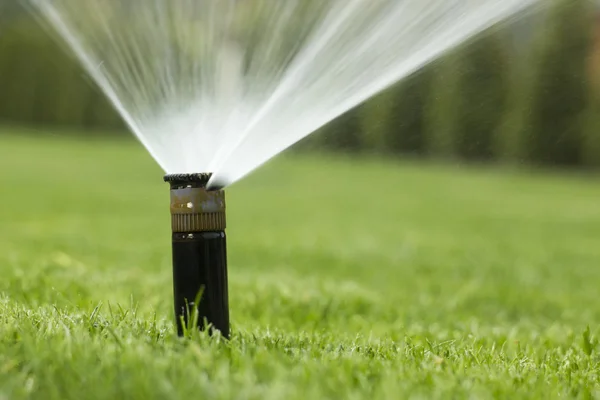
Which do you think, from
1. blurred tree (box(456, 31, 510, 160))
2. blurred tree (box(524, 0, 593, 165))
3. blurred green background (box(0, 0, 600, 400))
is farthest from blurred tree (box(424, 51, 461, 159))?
blurred tree (box(524, 0, 593, 165))

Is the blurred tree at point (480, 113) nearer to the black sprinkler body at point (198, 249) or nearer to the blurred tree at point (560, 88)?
the blurred tree at point (560, 88)

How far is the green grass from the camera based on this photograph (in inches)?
78.6

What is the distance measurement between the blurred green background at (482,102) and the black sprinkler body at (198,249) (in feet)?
69.4

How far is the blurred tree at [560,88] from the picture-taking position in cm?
2742

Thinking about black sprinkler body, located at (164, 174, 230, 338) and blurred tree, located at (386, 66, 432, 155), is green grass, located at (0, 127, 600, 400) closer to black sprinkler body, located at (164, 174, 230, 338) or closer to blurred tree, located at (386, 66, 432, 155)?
black sprinkler body, located at (164, 174, 230, 338)

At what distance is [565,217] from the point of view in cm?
1725

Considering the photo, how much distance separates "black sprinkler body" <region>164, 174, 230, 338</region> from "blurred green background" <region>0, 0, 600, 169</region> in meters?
21.2

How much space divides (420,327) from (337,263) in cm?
368

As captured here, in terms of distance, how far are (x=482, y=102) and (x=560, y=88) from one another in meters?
3.59

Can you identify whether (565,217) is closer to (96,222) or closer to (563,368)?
(96,222)

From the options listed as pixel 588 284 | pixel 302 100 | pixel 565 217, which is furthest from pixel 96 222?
pixel 565 217

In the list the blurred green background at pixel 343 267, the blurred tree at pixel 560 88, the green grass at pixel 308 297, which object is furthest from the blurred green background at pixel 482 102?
the green grass at pixel 308 297

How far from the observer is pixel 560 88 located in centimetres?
2850

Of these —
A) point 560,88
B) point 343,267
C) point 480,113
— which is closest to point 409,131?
Answer: point 480,113
